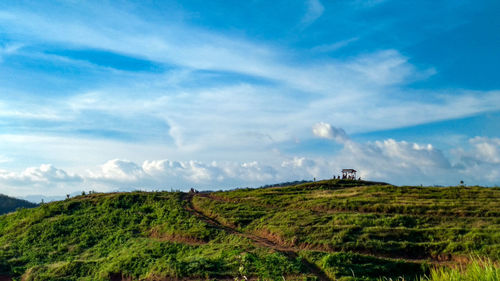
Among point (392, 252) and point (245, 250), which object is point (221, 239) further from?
point (392, 252)

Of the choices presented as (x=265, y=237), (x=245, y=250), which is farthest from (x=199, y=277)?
(x=265, y=237)

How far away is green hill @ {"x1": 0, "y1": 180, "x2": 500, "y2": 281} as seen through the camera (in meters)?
21.2

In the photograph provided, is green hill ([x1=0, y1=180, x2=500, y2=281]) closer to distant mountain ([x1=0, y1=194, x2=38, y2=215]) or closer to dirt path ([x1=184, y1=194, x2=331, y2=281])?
dirt path ([x1=184, y1=194, x2=331, y2=281])

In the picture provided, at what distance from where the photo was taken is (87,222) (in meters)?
36.2

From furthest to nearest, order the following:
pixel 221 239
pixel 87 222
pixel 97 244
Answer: pixel 87 222
pixel 97 244
pixel 221 239

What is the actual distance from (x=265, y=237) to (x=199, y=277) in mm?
9081

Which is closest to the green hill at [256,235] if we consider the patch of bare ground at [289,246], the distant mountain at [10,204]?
the patch of bare ground at [289,246]

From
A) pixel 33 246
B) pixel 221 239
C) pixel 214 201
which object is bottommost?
pixel 33 246

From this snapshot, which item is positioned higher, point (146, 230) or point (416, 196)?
point (416, 196)

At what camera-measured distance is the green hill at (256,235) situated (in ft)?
69.6

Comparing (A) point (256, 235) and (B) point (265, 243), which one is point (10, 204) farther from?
(B) point (265, 243)

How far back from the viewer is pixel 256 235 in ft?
93.7

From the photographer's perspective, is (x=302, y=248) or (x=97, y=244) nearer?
(x=302, y=248)

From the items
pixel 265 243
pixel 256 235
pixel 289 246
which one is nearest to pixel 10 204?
pixel 256 235
